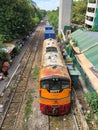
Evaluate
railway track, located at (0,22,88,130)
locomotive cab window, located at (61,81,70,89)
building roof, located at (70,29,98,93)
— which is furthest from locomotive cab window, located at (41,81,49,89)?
building roof, located at (70,29,98,93)

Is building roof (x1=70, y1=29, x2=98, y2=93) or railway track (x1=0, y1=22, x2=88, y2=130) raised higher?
building roof (x1=70, y1=29, x2=98, y2=93)

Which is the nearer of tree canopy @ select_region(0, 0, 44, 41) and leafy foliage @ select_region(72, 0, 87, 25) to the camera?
tree canopy @ select_region(0, 0, 44, 41)

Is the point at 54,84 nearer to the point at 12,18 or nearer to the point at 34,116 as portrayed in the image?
the point at 34,116

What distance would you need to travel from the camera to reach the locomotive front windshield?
46.9ft

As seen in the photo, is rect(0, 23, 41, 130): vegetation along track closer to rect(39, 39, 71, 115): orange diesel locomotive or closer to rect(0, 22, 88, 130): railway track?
rect(0, 22, 88, 130): railway track

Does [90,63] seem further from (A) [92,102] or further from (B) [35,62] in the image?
(B) [35,62]

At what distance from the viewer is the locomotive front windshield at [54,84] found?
14.3 m

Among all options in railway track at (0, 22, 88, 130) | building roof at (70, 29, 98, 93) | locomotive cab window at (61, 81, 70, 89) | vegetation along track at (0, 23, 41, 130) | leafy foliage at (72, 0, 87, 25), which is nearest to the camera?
railway track at (0, 22, 88, 130)

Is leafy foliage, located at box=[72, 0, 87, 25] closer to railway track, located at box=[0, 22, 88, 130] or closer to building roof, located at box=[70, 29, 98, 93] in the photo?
building roof, located at box=[70, 29, 98, 93]

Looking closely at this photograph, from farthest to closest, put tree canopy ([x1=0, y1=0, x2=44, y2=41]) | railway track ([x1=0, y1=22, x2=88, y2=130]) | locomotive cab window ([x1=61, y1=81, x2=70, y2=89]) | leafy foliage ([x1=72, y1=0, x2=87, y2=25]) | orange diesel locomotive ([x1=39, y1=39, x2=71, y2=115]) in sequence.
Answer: leafy foliage ([x1=72, y1=0, x2=87, y2=25]) < tree canopy ([x1=0, y1=0, x2=44, y2=41]) < locomotive cab window ([x1=61, y1=81, x2=70, y2=89]) < orange diesel locomotive ([x1=39, y1=39, x2=71, y2=115]) < railway track ([x1=0, y1=22, x2=88, y2=130])

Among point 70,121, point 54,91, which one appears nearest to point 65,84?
point 54,91

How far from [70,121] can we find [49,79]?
3467 mm

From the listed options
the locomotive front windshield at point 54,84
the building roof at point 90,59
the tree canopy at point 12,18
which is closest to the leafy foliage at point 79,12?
the tree canopy at point 12,18

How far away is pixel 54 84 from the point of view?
14430 mm
